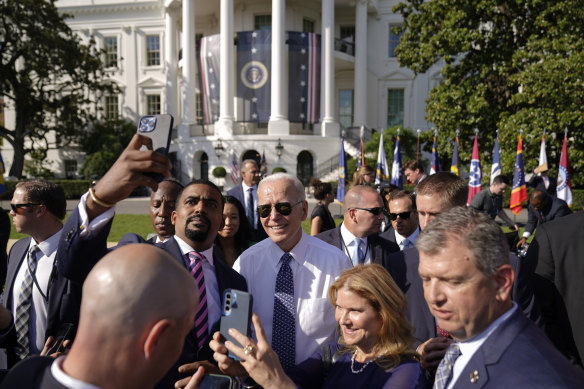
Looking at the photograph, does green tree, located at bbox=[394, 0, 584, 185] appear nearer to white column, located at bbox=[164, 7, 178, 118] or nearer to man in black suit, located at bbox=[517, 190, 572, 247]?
man in black suit, located at bbox=[517, 190, 572, 247]

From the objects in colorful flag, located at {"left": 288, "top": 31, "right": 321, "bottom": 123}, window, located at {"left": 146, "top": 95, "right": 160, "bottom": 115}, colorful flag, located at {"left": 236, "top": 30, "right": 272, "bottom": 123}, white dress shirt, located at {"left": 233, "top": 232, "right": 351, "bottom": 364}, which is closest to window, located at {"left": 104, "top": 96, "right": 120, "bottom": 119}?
window, located at {"left": 146, "top": 95, "right": 160, "bottom": 115}

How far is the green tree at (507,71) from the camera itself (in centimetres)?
1405

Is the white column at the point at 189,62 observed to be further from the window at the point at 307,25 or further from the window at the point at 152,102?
the window at the point at 307,25

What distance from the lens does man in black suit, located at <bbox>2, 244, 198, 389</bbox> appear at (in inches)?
49.2

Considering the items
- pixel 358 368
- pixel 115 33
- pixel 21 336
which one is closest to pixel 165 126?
pixel 358 368

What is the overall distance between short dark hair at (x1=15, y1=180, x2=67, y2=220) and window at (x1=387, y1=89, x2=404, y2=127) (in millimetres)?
33116

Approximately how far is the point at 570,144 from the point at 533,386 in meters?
16.2

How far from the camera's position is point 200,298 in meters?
2.79

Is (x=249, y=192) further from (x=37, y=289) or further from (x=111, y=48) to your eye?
(x=111, y=48)

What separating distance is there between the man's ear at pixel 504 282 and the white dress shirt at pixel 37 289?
115 inches

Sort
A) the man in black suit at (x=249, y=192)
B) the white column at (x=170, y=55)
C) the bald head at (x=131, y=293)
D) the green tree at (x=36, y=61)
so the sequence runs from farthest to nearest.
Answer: the white column at (x=170, y=55) < the green tree at (x=36, y=61) < the man in black suit at (x=249, y=192) < the bald head at (x=131, y=293)

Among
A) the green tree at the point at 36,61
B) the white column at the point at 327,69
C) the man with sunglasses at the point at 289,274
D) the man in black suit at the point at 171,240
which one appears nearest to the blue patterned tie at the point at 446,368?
the man with sunglasses at the point at 289,274

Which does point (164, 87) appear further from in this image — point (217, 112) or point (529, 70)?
point (529, 70)

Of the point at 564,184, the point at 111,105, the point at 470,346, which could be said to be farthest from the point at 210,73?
the point at 470,346
